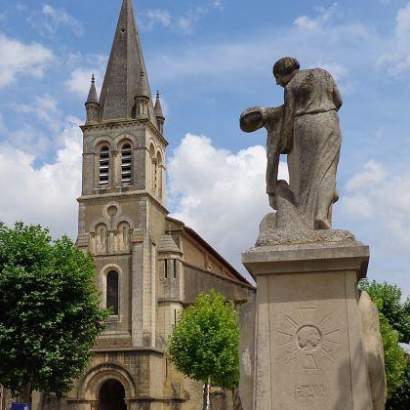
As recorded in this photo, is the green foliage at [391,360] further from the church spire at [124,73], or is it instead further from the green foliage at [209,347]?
the church spire at [124,73]

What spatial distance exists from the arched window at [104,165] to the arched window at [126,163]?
108cm

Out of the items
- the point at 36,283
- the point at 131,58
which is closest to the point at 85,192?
the point at 131,58

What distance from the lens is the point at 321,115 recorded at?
701 centimetres

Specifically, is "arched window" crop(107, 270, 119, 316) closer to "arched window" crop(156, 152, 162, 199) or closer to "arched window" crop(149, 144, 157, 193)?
"arched window" crop(149, 144, 157, 193)

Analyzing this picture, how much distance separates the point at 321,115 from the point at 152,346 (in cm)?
4153

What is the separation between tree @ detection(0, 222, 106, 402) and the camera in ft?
93.6

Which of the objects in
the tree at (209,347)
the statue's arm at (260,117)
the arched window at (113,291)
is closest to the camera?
the statue's arm at (260,117)

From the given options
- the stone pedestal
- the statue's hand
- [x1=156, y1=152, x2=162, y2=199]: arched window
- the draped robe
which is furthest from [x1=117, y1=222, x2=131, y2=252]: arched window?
the stone pedestal

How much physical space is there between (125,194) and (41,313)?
22265 millimetres

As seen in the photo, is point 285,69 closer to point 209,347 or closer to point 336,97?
point 336,97

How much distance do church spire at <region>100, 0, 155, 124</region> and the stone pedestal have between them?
155 ft

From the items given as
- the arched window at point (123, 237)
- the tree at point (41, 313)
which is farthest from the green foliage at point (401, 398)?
the arched window at point (123, 237)

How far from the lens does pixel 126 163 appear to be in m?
51.9

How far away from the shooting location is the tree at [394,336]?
35375 mm
